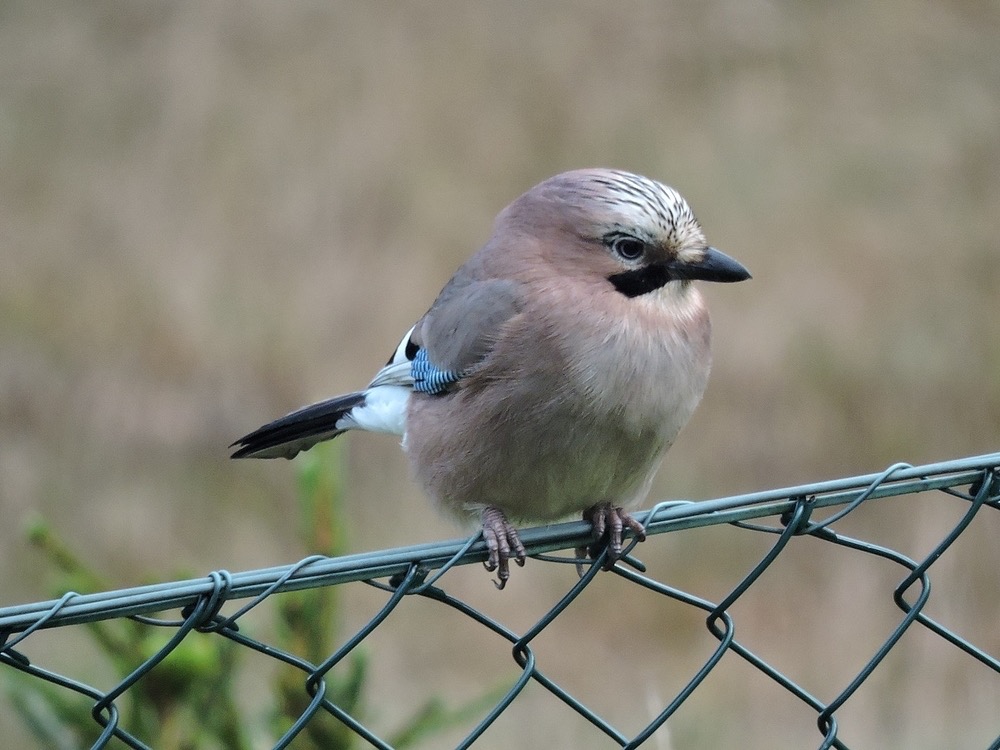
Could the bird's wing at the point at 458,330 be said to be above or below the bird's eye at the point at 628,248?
below

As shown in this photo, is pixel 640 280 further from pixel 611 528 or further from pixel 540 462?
pixel 611 528

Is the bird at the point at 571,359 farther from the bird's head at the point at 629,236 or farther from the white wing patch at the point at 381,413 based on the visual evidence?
the white wing patch at the point at 381,413

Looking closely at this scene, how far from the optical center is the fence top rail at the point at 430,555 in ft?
4.81

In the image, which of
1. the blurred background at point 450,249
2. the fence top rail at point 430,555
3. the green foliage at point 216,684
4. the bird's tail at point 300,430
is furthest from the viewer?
the blurred background at point 450,249

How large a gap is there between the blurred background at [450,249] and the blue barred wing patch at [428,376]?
2600 millimetres

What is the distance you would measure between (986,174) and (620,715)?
319 cm

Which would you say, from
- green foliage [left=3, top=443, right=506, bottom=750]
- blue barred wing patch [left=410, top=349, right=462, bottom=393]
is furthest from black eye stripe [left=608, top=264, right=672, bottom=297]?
green foliage [left=3, top=443, right=506, bottom=750]

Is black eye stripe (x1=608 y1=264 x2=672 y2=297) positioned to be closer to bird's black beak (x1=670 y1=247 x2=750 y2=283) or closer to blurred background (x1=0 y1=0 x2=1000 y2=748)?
bird's black beak (x1=670 y1=247 x2=750 y2=283)

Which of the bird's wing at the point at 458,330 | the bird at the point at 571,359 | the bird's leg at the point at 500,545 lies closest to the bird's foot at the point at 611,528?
the bird at the point at 571,359

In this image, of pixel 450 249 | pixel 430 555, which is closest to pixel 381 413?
pixel 430 555

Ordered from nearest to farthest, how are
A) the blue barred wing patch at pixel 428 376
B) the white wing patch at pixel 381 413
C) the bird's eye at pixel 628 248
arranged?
the bird's eye at pixel 628 248 < the blue barred wing patch at pixel 428 376 < the white wing patch at pixel 381 413

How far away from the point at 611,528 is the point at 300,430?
3.03 ft

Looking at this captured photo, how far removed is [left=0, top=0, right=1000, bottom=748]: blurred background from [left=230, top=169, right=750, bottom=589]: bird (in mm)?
2749

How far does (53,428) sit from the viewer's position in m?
5.68
